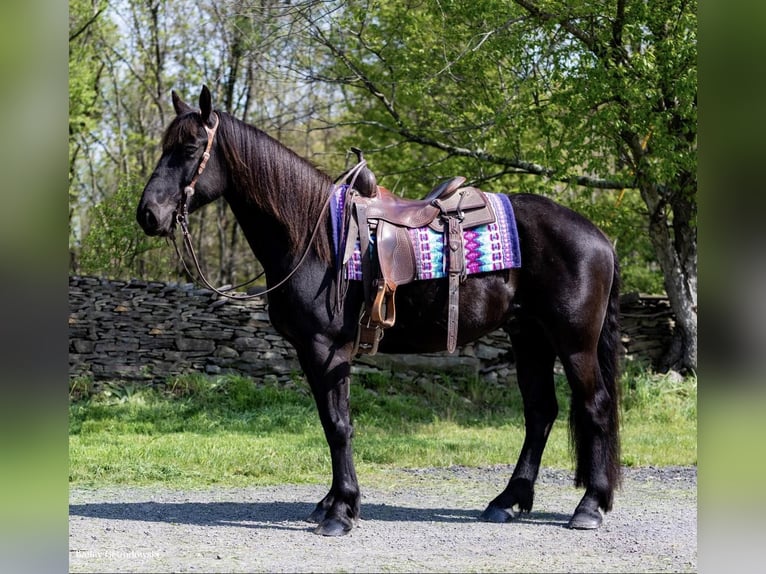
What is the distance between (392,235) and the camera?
4.73 meters

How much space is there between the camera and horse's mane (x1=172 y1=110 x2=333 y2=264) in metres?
4.73

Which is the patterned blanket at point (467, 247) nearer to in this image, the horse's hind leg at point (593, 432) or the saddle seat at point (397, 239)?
the saddle seat at point (397, 239)

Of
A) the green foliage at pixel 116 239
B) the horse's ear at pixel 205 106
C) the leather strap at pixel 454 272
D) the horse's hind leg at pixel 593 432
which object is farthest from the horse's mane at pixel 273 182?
the green foliage at pixel 116 239

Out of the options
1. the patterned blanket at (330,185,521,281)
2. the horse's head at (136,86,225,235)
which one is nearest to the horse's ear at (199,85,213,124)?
the horse's head at (136,86,225,235)

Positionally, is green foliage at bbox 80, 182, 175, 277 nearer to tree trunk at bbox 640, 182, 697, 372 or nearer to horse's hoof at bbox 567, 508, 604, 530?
tree trunk at bbox 640, 182, 697, 372

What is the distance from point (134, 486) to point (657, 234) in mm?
6910

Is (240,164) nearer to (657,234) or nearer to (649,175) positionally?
(649,175)

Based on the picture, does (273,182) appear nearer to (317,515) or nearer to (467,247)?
(467,247)

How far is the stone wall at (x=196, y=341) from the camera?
10.1 meters

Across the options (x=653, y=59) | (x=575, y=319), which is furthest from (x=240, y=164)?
(x=653, y=59)

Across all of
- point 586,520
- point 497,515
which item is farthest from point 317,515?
point 586,520

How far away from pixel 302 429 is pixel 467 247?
4.26m

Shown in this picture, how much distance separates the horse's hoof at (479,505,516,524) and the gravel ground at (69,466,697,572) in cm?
7

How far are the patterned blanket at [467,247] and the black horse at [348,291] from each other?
7 centimetres
